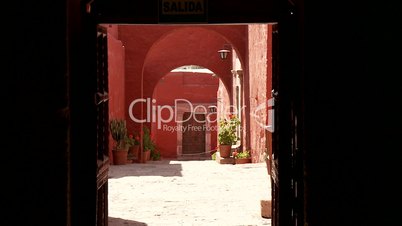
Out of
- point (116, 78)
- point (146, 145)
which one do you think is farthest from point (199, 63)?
point (116, 78)

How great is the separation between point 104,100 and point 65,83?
39.6 inches

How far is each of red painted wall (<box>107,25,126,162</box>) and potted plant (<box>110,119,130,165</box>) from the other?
0.13 m

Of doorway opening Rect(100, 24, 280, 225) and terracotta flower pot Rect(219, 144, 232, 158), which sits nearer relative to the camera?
doorway opening Rect(100, 24, 280, 225)

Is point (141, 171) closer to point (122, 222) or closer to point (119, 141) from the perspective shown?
point (119, 141)

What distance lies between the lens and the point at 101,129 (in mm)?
4121

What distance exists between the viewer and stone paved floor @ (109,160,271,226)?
6.84 metres

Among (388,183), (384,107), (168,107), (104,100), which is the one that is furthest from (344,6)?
(168,107)

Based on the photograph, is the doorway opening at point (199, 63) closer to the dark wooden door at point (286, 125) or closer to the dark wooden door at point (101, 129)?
the dark wooden door at point (286, 125)

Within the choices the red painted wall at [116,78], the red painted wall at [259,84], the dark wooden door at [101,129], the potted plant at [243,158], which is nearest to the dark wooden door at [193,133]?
the red painted wall at [116,78]

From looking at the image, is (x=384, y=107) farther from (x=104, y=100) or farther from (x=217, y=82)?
(x=217, y=82)

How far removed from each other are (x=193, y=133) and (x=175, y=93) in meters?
2.90

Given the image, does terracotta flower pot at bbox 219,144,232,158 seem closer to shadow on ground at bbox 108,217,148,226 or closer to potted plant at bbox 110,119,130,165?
potted plant at bbox 110,119,130,165

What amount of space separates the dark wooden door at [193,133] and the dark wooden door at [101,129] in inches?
844

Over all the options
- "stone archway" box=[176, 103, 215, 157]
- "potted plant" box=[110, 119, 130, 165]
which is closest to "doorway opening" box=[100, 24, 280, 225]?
"stone archway" box=[176, 103, 215, 157]
